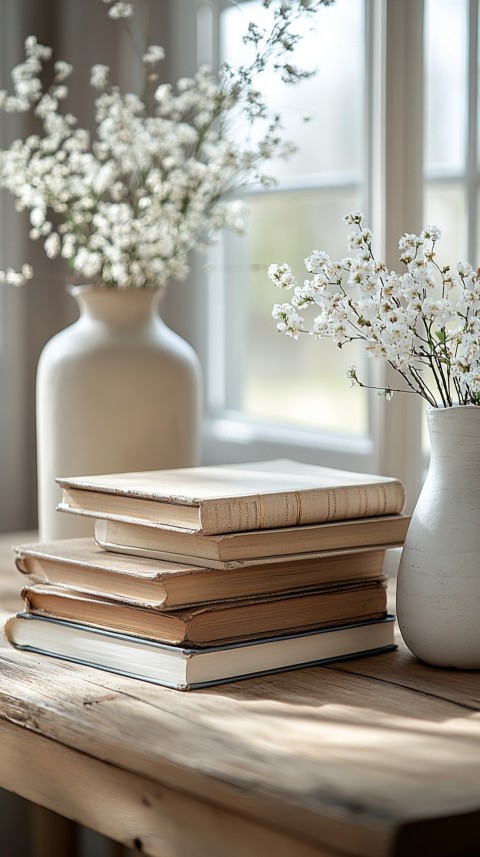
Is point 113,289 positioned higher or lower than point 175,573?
higher

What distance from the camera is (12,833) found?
2.20 meters

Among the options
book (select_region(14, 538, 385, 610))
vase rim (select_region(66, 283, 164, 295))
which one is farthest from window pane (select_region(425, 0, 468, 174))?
book (select_region(14, 538, 385, 610))

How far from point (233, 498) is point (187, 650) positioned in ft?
0.48

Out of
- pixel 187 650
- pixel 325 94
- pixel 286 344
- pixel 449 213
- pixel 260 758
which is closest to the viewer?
pixel 260 758

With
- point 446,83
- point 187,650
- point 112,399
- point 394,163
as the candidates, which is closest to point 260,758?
point 187,650

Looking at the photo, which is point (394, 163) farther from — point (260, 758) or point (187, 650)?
point (260, 758)

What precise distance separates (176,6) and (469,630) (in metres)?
1.47

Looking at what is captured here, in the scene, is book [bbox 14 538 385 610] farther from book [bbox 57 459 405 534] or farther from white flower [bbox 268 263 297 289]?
white flower [bbox 268 263 297 289]

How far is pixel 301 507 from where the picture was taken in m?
1.13

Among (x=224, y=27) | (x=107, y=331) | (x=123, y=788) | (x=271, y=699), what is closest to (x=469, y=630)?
(x=271, y=699)

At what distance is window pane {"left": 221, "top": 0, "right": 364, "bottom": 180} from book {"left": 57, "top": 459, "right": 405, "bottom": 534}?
2.70 feet

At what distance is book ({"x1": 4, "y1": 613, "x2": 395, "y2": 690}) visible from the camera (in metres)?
1.08

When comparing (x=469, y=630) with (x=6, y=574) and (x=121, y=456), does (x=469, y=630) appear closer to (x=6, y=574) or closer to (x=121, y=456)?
(x=121, y=456)

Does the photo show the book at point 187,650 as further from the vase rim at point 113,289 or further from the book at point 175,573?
the vase rim at point 113,289
